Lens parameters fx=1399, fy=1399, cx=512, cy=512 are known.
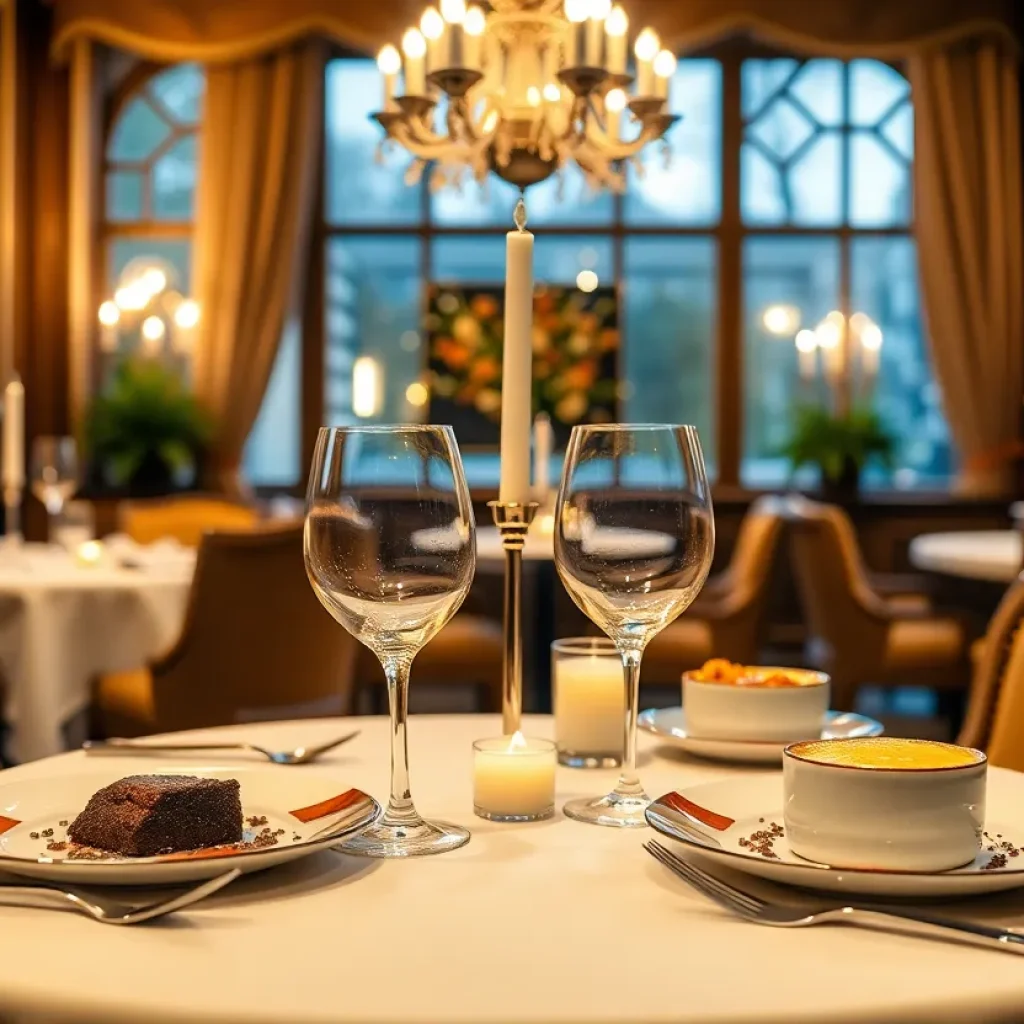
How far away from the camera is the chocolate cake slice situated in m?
0.79

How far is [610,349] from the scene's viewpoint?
7.07 meters

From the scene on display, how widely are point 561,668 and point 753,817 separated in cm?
32

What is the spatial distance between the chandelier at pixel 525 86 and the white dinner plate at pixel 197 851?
2803 mm

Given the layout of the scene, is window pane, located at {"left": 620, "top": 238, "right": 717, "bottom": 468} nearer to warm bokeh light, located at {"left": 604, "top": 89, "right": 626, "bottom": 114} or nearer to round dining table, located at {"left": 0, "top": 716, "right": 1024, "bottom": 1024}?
warm bokeh light, located at {"left": 604, "top": 89, "right": 626, "bottom": 114}

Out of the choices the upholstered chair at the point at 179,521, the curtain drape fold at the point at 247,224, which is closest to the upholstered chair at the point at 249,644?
the upholstered chair at the point at 179,521

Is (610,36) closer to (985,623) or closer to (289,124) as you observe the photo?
(985,623)

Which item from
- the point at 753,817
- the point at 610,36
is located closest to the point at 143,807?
the point at 753,817

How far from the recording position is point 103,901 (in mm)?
730

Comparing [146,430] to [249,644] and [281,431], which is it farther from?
[249,644]

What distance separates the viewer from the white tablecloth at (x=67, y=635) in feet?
10.3

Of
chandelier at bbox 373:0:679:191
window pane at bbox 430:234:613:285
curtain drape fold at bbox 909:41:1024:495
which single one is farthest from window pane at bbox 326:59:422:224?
chandelier at bbox 373:0:679:191

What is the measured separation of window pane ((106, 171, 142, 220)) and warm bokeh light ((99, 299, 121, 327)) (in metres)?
0.47

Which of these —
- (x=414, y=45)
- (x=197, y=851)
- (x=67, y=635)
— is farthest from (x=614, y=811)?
(x=414, y=45)

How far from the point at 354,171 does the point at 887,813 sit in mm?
6787
